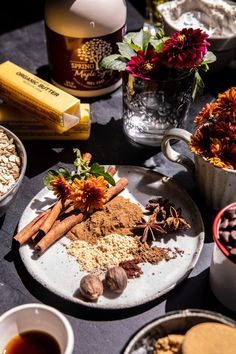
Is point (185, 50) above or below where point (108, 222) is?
above

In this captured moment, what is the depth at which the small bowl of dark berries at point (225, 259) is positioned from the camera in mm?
808

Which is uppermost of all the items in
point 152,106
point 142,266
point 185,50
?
point 185,50

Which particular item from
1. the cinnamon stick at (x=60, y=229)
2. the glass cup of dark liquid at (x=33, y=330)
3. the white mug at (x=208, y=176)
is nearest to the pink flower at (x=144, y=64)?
the white mug at (x=208, y=176)

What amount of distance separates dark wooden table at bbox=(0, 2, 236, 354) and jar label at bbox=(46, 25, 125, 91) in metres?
0.06

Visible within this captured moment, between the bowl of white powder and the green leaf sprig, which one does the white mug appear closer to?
the green leaf sprig

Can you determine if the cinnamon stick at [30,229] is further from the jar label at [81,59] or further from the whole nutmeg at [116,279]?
the jar label at [81,59]

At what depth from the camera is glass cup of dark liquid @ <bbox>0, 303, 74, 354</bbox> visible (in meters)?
0.75

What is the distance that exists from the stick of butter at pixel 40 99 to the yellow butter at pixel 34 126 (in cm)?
2

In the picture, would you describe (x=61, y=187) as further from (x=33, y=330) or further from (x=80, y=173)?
(x=33, y=330)

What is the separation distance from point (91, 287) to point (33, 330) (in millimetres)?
114

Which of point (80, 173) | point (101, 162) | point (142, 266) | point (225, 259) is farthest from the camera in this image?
point (101, 162)

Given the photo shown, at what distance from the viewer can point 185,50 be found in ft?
3.22

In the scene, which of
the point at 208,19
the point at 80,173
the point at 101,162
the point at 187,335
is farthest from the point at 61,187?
the point at 208,19

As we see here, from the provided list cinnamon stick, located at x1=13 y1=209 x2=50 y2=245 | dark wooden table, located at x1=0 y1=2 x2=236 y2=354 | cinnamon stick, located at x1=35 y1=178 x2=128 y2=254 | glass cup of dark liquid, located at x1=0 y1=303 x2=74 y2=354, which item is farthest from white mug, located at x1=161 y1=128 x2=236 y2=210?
glass cup of dark liquid, located at x1=0 y1=303 x2=74 y2=354
